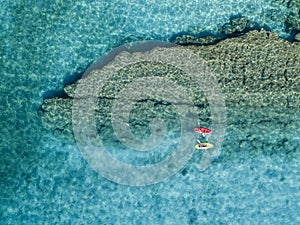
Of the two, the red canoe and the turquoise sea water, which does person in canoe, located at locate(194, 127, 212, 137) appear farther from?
the turquoise sea water

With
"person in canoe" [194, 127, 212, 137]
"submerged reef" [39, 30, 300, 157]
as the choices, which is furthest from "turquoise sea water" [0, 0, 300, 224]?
"person in canoe" [194, 127, 212, 137]

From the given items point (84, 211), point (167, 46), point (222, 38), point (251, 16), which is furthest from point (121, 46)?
point (84, 211)

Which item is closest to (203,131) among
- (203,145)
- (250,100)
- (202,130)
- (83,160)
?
(202,130)

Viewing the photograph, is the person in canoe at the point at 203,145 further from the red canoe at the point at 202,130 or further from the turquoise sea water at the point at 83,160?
the turquoise sea water at the point at 83,160

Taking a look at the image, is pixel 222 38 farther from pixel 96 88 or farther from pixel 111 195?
pixel 111 195

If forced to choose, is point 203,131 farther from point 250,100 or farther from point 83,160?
point 83,160
